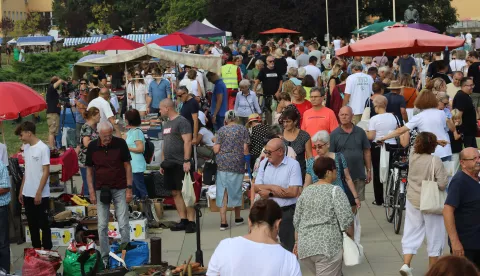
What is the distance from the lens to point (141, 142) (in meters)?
13.0

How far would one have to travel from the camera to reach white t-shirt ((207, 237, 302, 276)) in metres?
5.69

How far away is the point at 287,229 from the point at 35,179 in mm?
3363

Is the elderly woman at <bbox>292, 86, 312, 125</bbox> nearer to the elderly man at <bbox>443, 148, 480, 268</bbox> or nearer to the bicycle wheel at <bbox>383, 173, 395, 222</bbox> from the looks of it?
the bicycle wheel at <bbox>383, 173, 395, 222</bbox>

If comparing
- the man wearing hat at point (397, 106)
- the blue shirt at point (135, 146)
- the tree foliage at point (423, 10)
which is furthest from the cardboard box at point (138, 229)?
the tree foliage at point (423, 10)

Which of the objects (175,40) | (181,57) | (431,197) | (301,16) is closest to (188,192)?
(431,197)

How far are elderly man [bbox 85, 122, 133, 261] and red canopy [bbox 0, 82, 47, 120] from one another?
1334 mm

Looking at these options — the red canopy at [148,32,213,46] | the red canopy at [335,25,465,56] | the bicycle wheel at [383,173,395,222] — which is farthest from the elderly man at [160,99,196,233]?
the red canopy at [148,32,213,46]

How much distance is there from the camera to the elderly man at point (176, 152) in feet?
40.0

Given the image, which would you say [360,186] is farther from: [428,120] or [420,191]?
[420,191]

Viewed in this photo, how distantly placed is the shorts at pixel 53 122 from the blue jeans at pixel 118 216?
32.4 feet

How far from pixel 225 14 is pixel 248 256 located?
58804mm

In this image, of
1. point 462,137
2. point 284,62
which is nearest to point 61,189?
point 462,137

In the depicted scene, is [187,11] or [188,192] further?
[187,11]

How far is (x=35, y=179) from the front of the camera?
1091 cm
